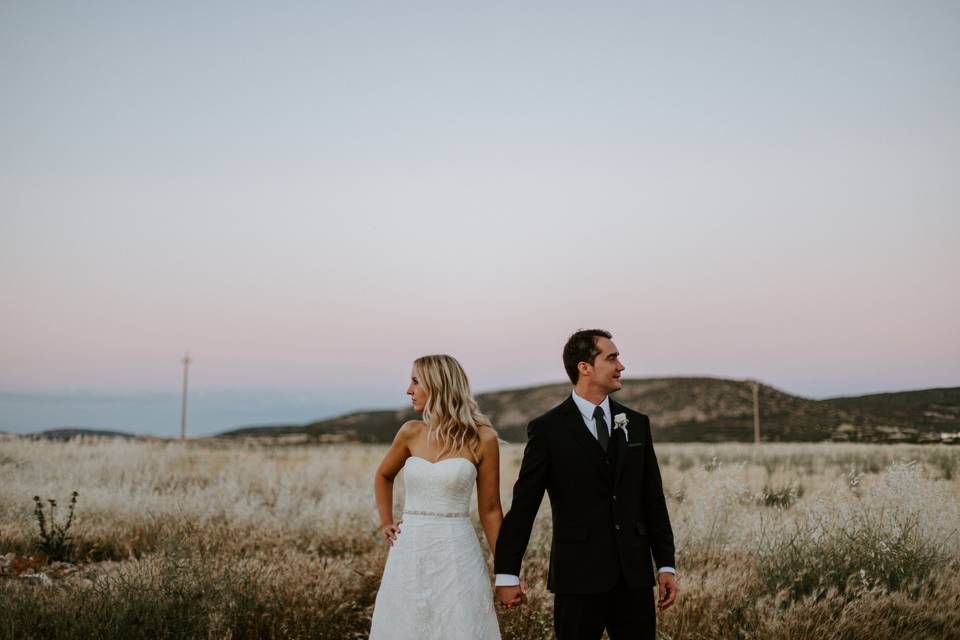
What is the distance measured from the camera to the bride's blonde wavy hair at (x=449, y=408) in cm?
442

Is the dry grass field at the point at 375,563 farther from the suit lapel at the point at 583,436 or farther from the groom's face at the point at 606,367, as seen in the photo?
the groom's face at the point at 606,367

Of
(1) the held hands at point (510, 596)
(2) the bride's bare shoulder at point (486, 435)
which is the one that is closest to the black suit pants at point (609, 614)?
(1) the held hands at point (510, 596)

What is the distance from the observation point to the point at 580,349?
418 centimetres

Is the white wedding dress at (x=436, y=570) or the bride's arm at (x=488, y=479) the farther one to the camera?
the bride's arm at (x=488, y=479)

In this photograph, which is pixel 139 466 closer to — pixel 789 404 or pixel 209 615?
pixel 209 615

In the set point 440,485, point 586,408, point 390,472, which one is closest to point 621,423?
point 586,408

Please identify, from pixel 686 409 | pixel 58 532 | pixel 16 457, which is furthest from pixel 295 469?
pixel 686 409

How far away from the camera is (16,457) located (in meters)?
14.3

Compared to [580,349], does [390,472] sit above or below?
below

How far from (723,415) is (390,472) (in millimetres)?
64488

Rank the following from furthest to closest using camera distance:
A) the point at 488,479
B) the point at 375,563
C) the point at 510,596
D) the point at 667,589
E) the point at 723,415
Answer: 1. the point at 723,415
2. the point at 375,563
3. the point at 488,479
4. the point at 667,589
5. the point at 510,596

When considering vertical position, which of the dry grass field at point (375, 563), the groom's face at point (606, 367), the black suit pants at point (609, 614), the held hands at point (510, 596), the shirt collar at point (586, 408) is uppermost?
the groom's face at point (606, 367)

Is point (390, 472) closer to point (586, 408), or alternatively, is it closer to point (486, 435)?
point (486, 435)

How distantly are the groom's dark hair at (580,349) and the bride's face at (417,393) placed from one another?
2.72 ft
